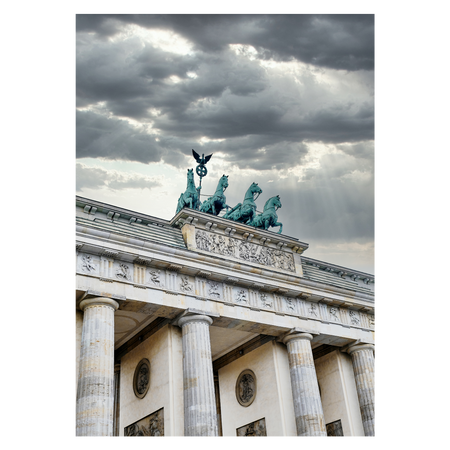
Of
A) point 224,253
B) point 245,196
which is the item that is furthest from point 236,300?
point 245,196

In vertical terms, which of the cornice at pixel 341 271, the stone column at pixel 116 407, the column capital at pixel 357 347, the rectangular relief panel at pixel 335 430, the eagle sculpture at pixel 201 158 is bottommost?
the rectangular relief panel at pixel 335 430

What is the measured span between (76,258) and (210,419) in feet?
22.9

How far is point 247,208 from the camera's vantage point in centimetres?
2522

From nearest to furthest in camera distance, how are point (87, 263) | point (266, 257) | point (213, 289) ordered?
point (87, 263)
point (213, 289)
point (266, 257)

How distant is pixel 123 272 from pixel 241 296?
512 cm

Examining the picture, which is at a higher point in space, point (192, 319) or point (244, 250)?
point (244, 250)

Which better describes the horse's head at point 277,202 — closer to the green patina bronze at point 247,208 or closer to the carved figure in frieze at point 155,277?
the green patina bronze at point 247,208

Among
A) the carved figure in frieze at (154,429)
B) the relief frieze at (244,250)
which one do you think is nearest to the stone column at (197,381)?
the carved figure in frieze at (154,429)

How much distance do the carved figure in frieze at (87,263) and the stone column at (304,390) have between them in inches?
352

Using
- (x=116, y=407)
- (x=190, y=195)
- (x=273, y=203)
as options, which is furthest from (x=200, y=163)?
(x=116, y=407)

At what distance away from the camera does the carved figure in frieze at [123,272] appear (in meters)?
18.9

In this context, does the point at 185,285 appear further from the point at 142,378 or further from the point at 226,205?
the point at 226,205

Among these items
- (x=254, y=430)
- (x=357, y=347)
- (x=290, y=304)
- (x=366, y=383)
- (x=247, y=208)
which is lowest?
(x=254, y=430)
